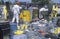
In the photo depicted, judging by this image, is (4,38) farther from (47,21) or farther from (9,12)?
(47,21)

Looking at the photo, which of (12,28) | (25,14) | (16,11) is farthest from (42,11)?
(12,28)

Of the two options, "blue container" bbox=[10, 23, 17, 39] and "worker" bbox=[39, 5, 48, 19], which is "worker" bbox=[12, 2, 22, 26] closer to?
"blue container" bbox=[10, 23, 17, 39]

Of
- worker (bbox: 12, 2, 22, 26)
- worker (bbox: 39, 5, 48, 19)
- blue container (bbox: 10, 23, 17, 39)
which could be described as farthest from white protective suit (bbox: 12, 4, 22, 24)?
worker (bbox: 39, 5, 48, 19)

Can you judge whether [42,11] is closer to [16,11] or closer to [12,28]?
[16,11]

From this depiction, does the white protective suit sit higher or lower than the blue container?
higher

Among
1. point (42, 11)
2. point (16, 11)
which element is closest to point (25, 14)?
point (16, 11)

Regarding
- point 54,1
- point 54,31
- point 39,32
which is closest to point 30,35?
point 39,32

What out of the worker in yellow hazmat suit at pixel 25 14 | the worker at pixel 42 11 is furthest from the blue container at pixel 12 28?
the worker at pixel 42 11

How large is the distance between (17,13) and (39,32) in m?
0.62

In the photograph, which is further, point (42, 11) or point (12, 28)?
point (42, 11)

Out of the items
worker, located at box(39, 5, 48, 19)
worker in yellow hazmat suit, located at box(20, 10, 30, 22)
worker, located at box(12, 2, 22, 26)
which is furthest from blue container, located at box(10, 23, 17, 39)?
worker, located at box(39, 5, 48, 19)

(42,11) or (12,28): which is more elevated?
(42,11)

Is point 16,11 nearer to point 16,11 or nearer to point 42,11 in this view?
point 16,11

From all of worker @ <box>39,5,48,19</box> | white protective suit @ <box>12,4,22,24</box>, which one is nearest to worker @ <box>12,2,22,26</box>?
white protective suit @ <box>12,4,22,24</box>
